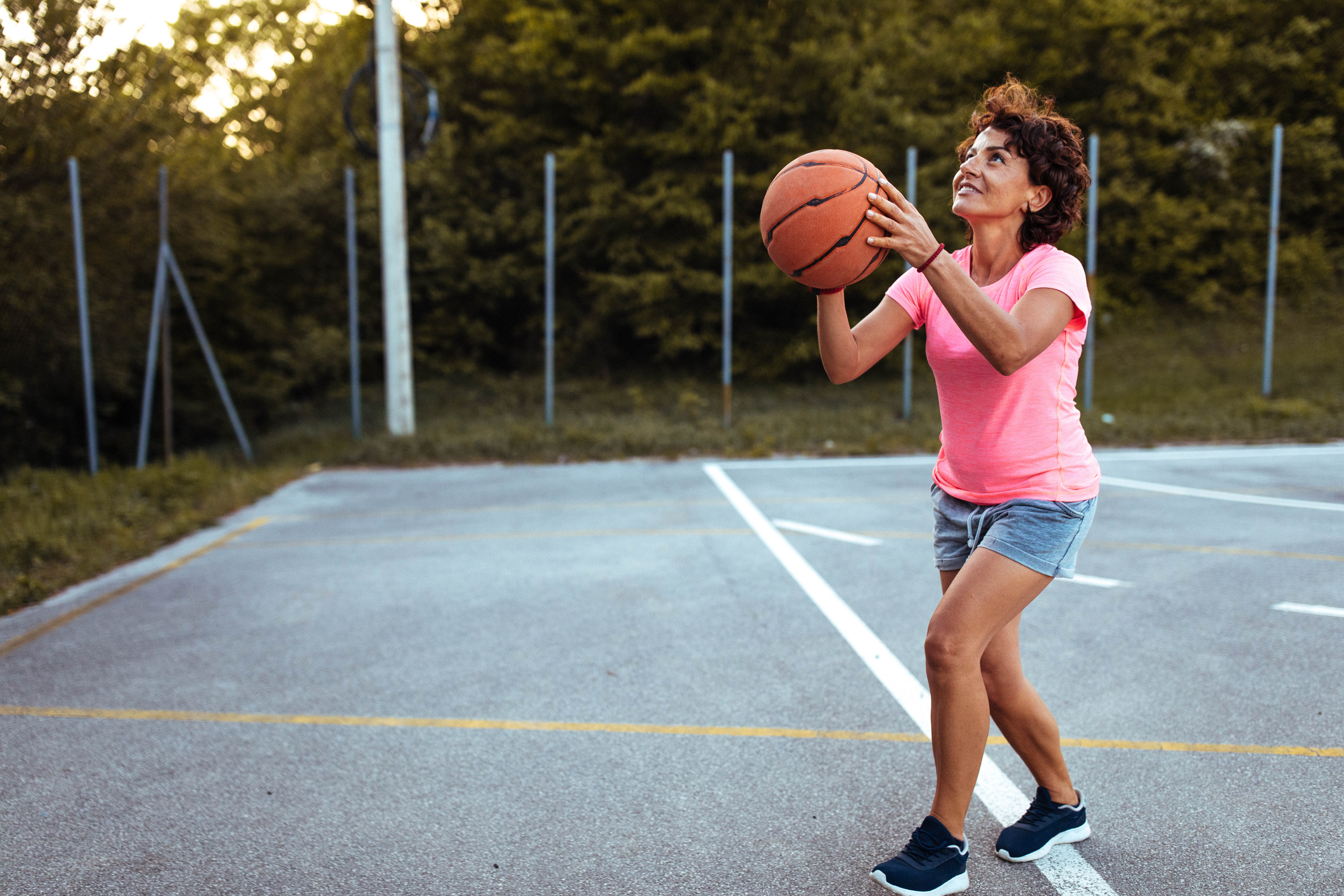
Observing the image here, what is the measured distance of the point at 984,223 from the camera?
2.72m

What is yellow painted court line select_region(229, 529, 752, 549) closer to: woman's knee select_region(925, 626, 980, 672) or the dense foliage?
woman's knee select_region(925, 626, 980, 672)

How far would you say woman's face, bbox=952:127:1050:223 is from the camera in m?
2.66

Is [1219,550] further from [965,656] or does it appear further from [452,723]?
[452,723]

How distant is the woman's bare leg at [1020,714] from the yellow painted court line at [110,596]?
4.96 metres

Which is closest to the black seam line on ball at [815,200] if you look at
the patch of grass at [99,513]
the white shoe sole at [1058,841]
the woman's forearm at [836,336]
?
the woman's forearm at [836,336]

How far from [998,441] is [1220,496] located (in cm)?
750

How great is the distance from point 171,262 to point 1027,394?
13.5 m

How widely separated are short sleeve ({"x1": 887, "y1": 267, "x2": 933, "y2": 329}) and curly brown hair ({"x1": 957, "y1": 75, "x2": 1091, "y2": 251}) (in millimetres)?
300

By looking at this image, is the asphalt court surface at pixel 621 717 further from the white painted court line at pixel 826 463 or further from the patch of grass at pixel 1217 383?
the patch of grass at pixel 1217 383

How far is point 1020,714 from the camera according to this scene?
2.86m

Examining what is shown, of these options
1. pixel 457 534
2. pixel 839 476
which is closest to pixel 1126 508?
pixel 839 476

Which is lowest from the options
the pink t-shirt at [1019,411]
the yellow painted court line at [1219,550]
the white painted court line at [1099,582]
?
the white painted court line at [1099,582]

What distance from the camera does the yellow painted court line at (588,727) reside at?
3674 mm

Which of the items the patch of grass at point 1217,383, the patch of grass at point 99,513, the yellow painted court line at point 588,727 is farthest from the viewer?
the patch of grass at point 1217,383
